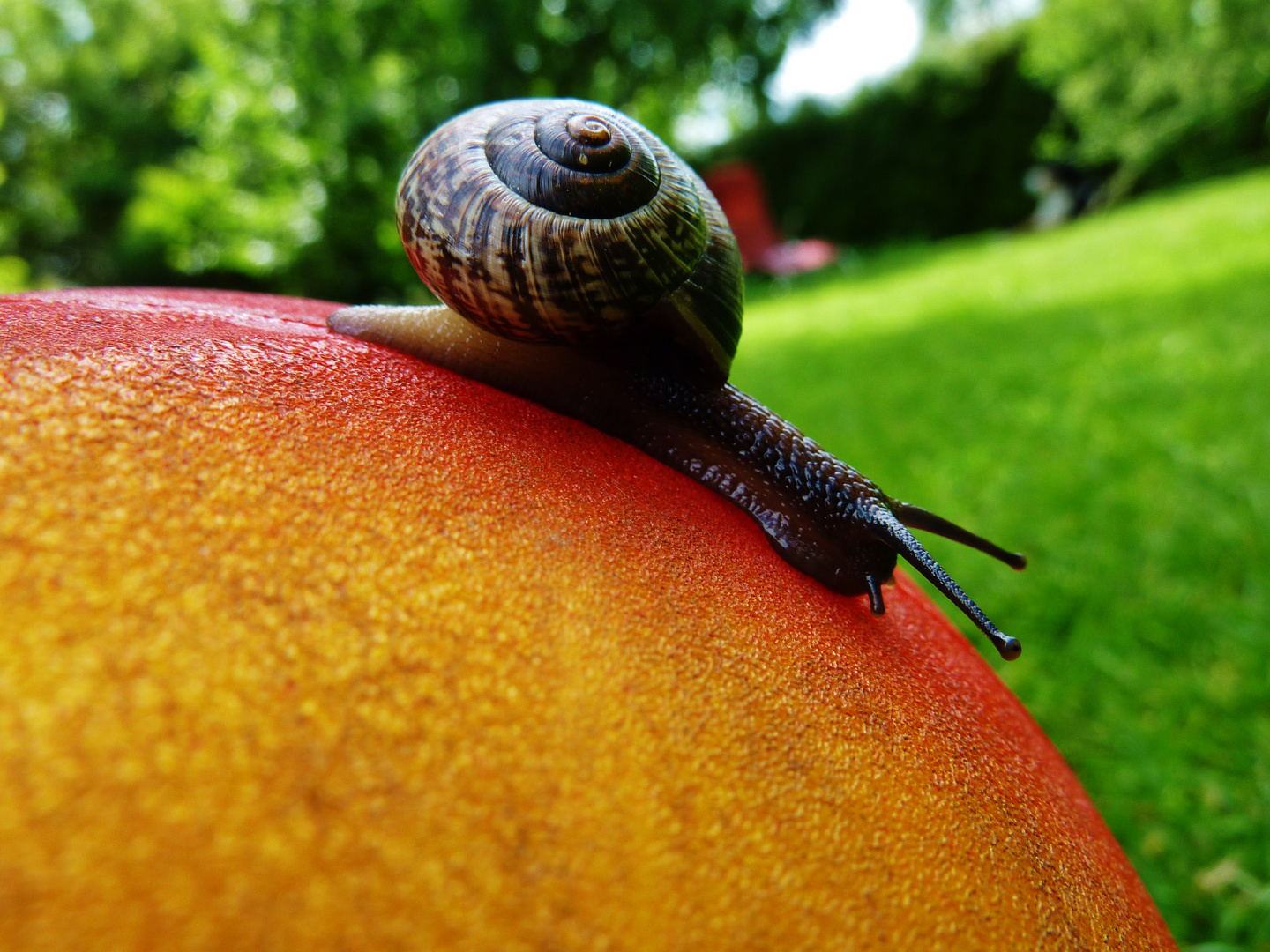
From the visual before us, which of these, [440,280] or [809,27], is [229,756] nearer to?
[440,280]

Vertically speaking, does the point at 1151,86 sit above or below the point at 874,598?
above

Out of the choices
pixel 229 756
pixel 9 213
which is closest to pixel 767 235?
pixel 229 756

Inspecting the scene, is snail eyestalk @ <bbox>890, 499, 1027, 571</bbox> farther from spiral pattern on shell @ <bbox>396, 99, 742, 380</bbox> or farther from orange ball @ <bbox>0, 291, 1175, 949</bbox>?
spiral pattern on shell @ <bbox>396, 99, 742, 380</bbox>

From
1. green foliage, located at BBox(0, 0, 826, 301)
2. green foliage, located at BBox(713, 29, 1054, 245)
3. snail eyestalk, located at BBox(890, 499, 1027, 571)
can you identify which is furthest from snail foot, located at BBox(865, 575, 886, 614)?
green foliage, located at BBox(713, 29, 1054, 245)

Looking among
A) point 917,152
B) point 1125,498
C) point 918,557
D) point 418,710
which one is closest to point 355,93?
point 1125,498

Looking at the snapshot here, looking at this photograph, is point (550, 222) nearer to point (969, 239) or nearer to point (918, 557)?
point (918, 557)

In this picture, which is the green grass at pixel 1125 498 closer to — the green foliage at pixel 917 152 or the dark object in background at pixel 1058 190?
the dark object in background at pixel 1058 190
